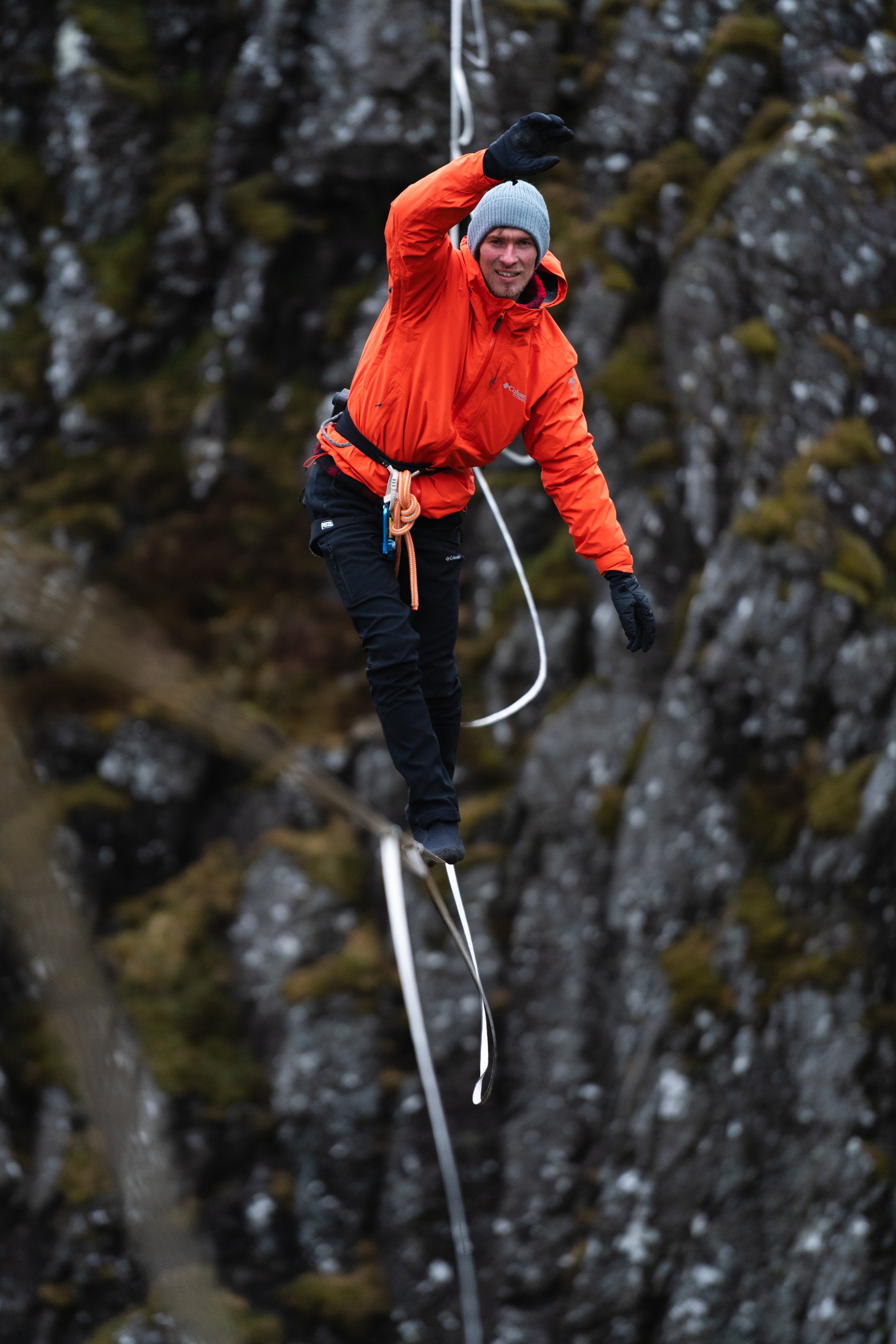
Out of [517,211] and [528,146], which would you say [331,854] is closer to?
[517,211]

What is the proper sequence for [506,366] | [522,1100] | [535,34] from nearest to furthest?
1. [506,366]
2. [522,1100]
3. [535,34]

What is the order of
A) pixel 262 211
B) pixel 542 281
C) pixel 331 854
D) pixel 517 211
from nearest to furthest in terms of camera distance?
pixel 517 211 → pixel 542 281 → pixel 331 854 → pixel 262 211

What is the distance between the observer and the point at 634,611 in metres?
4.39

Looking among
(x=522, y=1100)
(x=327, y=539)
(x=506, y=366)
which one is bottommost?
(x=522, y=1100)

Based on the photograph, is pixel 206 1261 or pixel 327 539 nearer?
pixel 327 539

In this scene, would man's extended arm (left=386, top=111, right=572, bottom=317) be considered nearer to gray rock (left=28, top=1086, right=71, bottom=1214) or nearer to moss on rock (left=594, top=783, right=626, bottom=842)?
moss on rock (left=594, top=783, right=626, bottom=842)

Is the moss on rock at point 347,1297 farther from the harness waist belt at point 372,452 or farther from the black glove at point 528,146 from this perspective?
the black glove at point 528,146

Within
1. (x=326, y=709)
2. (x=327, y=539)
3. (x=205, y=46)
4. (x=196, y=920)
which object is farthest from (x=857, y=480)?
(x=205, y=46)

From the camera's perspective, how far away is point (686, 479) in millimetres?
9789

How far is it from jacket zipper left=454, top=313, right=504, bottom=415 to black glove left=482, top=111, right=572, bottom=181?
0.78m

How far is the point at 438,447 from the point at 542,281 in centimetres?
73

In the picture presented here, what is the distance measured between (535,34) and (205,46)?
12.1 ft

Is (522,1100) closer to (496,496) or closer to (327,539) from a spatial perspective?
(496,496)

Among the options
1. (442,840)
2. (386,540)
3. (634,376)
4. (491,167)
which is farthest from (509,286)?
(634,376)
